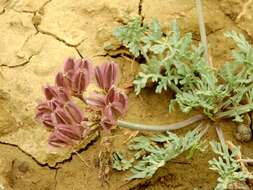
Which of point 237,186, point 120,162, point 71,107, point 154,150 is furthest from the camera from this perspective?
point 120,162

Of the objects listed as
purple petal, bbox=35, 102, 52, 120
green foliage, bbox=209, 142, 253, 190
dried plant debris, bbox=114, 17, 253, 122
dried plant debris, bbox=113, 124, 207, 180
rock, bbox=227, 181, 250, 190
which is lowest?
rock, bbox=227, 181, 250, 190

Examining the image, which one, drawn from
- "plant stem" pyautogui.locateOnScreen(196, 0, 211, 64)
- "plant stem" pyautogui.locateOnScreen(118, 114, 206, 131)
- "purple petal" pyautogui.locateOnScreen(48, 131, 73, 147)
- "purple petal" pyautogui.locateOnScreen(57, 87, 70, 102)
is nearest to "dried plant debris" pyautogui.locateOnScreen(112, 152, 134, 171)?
"plant stem" pyautogui.locateOnScreen(118, 114, 206, 131)

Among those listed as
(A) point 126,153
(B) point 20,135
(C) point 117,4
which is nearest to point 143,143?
(A) point 126,153

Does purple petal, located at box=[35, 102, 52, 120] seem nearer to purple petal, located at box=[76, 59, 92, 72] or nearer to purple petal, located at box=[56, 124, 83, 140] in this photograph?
purple petal, located at box=[56, 124, 83, 140]

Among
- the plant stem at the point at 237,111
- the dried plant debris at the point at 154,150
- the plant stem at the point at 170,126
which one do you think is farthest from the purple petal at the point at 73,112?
the plant stem at the point at 237,111

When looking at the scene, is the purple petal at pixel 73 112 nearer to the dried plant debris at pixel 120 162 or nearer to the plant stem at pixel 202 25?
the dried plant debris at pixel 120 162

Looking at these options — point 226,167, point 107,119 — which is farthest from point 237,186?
point 107,119

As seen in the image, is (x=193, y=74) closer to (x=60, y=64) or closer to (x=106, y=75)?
(x=106, y=75)
